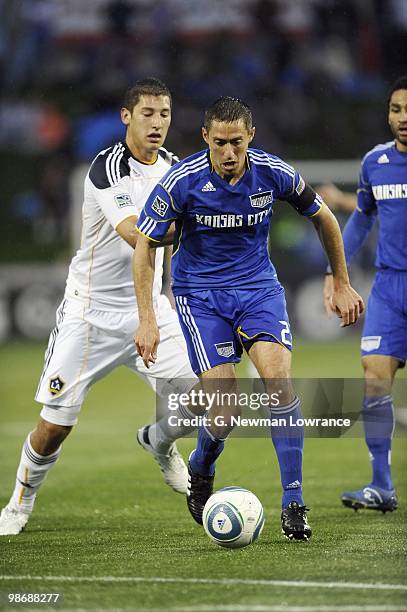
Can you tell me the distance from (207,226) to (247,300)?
1.44 ft

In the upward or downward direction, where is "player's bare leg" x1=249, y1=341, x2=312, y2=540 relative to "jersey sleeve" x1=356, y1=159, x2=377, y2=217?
downward

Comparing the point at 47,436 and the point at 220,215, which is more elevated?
the point at 220,215

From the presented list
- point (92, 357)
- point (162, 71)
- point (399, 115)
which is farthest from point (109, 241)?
point (162, 71)

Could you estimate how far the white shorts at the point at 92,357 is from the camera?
6.69 metres

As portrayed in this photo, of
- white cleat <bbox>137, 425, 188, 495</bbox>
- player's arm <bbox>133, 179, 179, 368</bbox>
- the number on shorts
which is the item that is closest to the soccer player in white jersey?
white cleat <bbox>137, 425, 188, 495</bbox>

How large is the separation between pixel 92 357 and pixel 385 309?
180 cm

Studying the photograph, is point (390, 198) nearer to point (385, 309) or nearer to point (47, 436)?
point (385, 309)

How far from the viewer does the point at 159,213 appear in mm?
6023

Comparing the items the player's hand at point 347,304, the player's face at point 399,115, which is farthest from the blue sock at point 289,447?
the player's face at point 399,115

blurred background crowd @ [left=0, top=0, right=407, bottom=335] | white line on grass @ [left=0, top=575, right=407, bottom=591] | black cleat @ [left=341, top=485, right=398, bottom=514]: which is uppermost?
blurred background crowd @ [left=0, top=0, right=407, bottom=335]

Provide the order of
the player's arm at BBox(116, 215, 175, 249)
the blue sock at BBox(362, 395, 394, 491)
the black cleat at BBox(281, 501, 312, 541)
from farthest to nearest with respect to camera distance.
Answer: the blue sock at BBox(362, 395, 394, 491) → the player's arm at BBox(116, 215, 175, 249) → the black cleat at BBox(281, 501, 312, 541)

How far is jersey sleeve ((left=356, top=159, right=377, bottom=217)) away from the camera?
7289 mm

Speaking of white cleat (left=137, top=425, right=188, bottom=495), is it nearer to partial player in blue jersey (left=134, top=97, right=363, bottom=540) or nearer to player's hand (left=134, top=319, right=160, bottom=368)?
partial player in blue jersey (left=134, top=97, right=363, bottom=540)

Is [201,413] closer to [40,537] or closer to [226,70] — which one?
[40,537]
